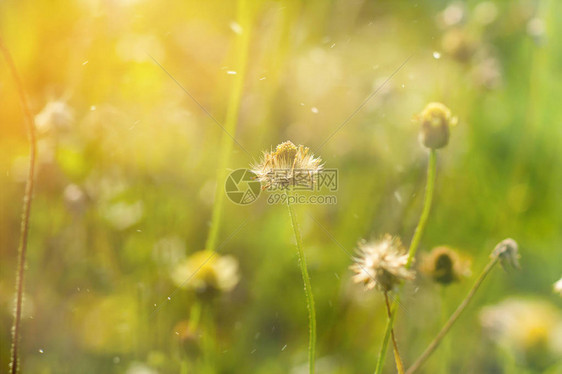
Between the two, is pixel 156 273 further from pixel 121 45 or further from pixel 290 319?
pixel 121 45

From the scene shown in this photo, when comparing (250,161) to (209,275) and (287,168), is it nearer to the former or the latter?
(209,275)

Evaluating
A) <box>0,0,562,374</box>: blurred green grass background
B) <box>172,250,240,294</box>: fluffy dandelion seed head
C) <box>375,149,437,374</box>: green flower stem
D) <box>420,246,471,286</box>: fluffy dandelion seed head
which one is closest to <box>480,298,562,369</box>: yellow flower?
<box>420,246,471,286</box>: fluffy dandelion seed head

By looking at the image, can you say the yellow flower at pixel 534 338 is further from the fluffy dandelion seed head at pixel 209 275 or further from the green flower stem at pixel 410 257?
the fluffy dandelion seed head at pixel 209 275

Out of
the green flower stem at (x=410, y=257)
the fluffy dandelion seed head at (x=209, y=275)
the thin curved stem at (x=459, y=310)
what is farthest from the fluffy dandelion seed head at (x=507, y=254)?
the fluffy dandelion seed head at (x=209, y=275)

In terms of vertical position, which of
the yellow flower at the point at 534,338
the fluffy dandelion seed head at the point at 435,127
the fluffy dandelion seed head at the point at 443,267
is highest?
the fluffy dandelion seed head at the point at 435,127

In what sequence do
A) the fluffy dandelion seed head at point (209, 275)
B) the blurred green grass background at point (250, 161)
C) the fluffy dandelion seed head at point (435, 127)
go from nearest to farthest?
the fluffy dandelion seed head at point (435, 127) < the fluffy dandelion seed head at point (209, 275) < the blurred green grass background at point (250, 161)

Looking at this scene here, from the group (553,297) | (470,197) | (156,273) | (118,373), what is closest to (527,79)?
(470,197)

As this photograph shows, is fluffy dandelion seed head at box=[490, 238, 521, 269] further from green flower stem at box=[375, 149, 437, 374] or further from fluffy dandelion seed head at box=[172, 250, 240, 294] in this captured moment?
fluffy dandelion seed head at box=[172, 250, 240, 294]
